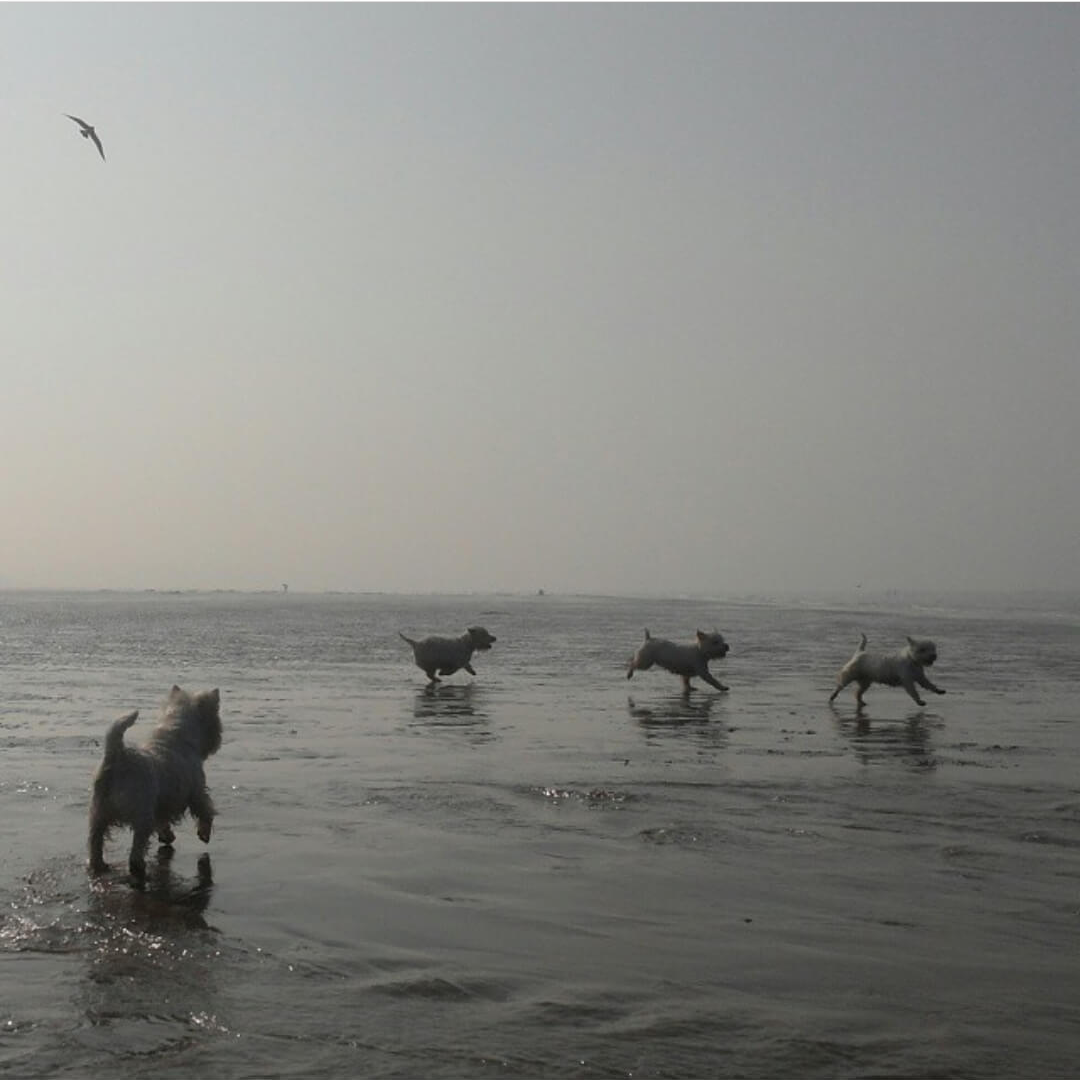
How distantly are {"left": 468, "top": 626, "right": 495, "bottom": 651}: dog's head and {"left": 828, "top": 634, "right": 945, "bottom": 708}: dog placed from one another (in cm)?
642

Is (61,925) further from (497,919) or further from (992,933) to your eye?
(992,933)

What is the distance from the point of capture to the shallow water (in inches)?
188

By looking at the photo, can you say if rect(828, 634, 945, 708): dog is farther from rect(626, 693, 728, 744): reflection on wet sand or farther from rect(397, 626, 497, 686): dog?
rect(397, 626, 497, 686): dog

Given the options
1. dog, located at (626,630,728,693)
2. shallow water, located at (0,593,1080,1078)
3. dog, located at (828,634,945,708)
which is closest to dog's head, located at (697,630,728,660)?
dog, located at (626,630,728,693)

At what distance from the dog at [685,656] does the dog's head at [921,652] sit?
2855 millimetres

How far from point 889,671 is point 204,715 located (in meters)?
10.7

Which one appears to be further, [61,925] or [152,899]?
[152,899]

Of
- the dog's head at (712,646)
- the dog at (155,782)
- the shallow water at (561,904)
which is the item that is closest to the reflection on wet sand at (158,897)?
the shallow water at (561,904)

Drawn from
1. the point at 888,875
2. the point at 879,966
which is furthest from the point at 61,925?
the point at 888,875

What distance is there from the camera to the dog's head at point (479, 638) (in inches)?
835

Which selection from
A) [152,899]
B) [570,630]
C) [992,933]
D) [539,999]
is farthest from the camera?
[570,630]

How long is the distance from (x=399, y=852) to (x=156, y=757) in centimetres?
168

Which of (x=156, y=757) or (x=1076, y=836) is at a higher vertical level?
(x=156, y=757)

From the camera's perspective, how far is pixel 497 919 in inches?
252
